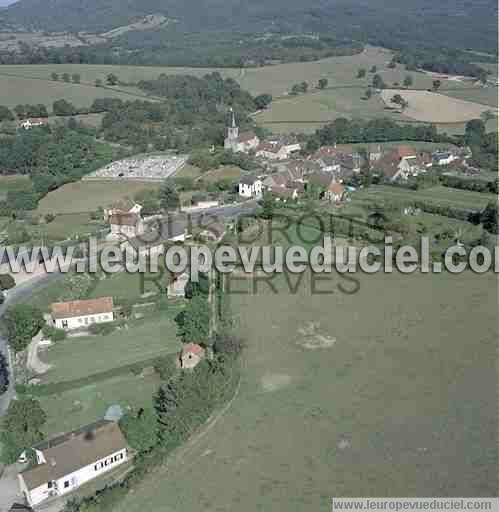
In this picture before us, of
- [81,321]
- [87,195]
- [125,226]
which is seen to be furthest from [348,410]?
[87,195]

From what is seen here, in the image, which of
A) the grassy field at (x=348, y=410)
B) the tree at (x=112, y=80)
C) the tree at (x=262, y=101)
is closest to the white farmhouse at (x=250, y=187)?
the grassy field at (x=348, y=410)

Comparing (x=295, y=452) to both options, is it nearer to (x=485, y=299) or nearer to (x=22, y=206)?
(x=485, y=299)

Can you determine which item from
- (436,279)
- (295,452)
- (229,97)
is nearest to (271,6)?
(229,97)

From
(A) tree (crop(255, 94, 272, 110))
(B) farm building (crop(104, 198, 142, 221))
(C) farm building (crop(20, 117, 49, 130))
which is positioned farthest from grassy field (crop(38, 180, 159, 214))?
(A) tree (crop(255, 94, 272, 110))

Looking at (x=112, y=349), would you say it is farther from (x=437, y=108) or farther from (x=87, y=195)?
(x=437, y=108)

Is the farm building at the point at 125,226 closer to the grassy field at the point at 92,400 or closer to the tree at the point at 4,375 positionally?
the tree at the point at 4,375

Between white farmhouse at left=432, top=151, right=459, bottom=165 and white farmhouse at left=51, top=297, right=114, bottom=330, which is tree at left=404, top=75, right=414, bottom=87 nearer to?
white farmhouse at left=432, top=151, right=459, bottom=165
